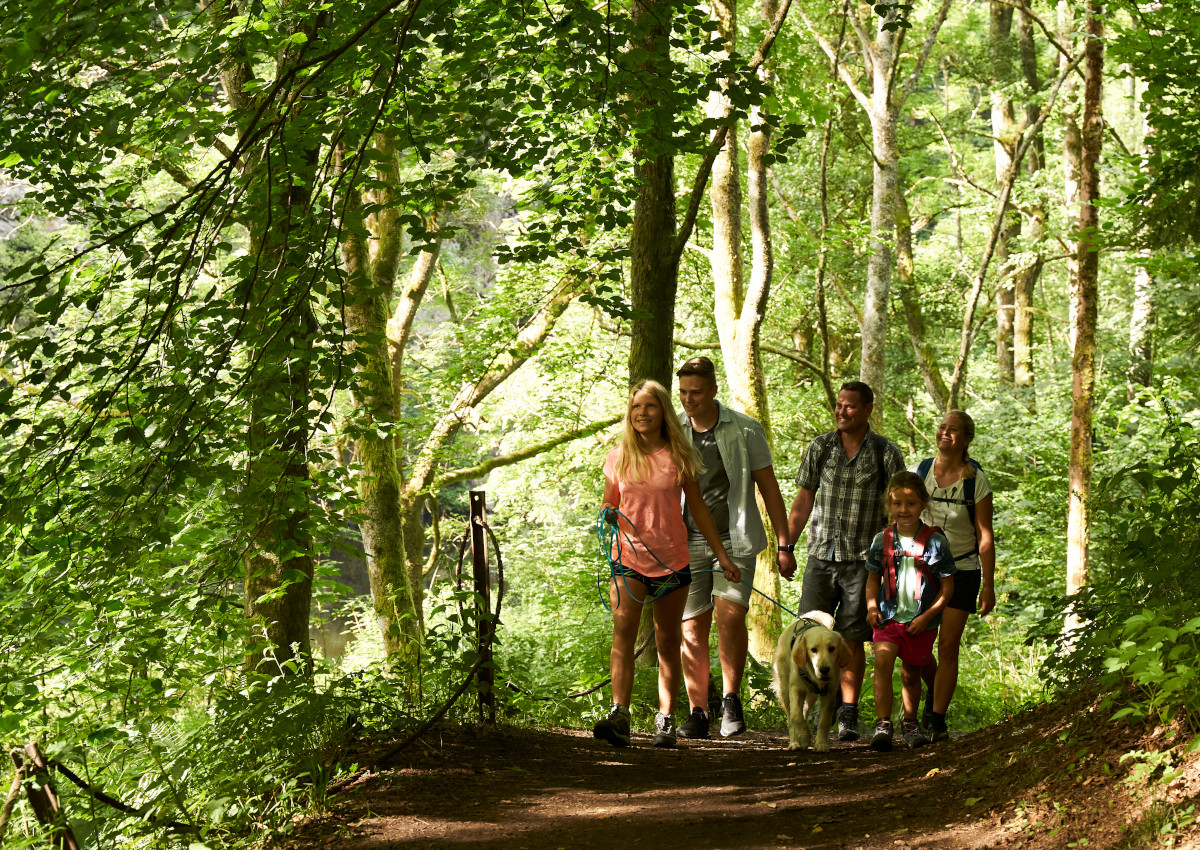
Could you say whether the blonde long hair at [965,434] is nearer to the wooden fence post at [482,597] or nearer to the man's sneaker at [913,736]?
the man's sneaker at [913,736]

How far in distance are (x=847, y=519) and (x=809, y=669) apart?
949 mm

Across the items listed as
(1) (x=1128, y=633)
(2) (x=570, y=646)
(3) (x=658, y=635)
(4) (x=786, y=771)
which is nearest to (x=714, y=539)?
(3) (x=658, y=635)

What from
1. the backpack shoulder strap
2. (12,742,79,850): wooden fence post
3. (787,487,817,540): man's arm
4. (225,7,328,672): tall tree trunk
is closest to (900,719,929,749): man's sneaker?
the backpack shoulder strap

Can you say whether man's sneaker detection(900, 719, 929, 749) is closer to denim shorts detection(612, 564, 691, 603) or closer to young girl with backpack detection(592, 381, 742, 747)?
young girl with backpack detection(592, 381, 742, 747)

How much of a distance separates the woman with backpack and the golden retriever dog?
1.96ft

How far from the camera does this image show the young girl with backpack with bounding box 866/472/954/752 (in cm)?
565

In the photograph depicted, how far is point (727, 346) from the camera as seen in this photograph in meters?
11.6

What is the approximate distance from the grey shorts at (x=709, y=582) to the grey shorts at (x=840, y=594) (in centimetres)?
35

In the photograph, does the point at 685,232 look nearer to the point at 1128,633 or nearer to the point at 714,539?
the point at 714,539

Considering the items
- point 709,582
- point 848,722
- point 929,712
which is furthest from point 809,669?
point 929,712

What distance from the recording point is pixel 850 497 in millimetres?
6102

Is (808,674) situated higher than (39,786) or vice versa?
(39,786)

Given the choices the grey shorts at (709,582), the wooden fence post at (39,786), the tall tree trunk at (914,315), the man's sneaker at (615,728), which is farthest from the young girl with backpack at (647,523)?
the tall tree trunk at (914,315)

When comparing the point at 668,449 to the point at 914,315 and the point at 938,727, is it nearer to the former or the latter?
the point at 938,727
